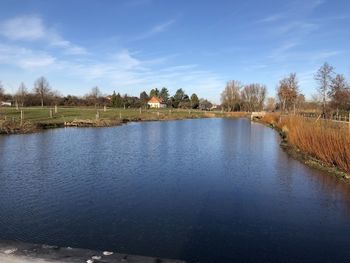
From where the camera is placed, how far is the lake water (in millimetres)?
7445

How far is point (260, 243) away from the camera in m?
7.64

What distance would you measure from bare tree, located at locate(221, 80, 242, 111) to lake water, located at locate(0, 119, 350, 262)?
8725 cm

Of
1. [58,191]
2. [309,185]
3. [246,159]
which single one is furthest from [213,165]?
[58,191]

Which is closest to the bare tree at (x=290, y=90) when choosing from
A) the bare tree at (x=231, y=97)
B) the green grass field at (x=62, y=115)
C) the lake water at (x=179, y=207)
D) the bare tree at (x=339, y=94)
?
the bare tree at (x=339, y=94)

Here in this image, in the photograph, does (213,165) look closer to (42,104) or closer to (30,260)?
(30,260)

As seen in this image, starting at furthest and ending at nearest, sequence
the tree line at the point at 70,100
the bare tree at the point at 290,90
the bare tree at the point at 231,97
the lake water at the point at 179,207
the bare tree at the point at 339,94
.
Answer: the bare tree at the point at 231,97
the tree line at the point at 70,100
the bare tree at the point at 290,90
the bare tree at the point at 339,94
the lake water at the point at 179,207

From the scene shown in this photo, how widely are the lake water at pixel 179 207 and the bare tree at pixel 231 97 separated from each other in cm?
8725

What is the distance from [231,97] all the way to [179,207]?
97119mm

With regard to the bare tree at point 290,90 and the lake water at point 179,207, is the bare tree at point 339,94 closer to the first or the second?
the bare tree at point 290,90

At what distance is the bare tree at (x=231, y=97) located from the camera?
104750 mm

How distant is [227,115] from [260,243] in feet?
260

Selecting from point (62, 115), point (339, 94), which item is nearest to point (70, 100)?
point (62, 115)

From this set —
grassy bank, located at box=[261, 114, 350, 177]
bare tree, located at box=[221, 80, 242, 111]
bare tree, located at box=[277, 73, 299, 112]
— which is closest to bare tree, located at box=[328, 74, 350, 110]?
bare tree, located at box=[277, 73, 299, 112]

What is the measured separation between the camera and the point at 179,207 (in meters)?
10.1
